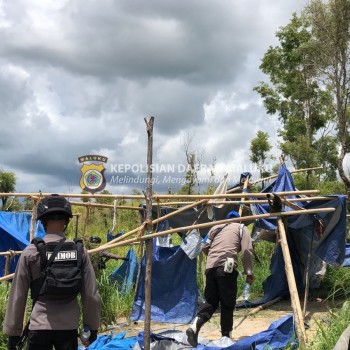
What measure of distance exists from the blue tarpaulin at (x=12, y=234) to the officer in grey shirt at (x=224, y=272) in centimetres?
384

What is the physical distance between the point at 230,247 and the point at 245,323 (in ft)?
5.74

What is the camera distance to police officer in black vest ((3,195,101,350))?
2842mm

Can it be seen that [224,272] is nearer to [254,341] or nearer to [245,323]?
[254,341]

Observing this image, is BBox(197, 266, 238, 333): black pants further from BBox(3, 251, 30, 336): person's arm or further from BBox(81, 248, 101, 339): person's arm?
BBox(3, 251, 30, 336): person's arm

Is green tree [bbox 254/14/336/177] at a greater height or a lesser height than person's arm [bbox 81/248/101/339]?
greater

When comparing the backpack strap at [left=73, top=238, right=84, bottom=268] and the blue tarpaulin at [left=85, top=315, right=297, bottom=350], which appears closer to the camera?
the backpack strap at [left=73, top=238, right=84, bottom=268]

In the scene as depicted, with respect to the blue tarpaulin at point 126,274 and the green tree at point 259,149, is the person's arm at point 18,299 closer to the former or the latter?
the blue tarpaulin at point 126,274

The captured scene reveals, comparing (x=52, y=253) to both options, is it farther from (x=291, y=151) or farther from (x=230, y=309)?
(x=291, y=151)

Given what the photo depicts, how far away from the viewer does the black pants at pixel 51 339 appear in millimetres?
2863

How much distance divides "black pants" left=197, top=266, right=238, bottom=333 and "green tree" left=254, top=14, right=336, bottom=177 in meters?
11.2

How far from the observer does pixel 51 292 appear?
9.27 feet

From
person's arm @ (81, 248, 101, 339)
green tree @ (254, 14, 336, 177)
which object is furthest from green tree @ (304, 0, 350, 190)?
person's arm @ (81, 248, 101, 339)

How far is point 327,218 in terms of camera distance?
643 cm

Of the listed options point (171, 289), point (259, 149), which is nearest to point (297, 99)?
point (259, 149)
